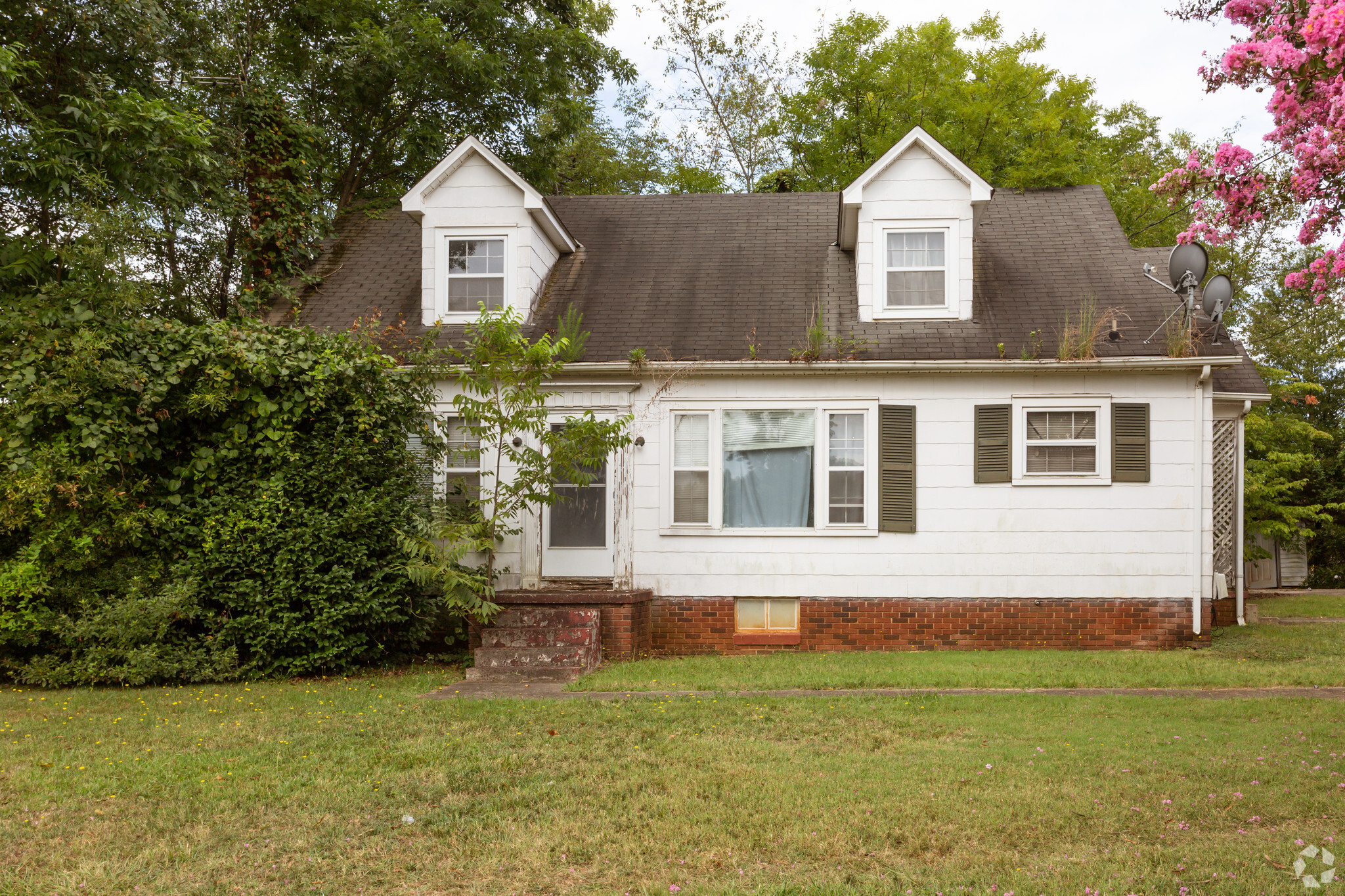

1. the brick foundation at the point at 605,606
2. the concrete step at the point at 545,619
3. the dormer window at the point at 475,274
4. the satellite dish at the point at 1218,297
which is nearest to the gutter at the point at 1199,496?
the satellite dish at the point at 1218,297

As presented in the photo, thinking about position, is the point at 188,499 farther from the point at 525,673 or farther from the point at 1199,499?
the point at 1199,499

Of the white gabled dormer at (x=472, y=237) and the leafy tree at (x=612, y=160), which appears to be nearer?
the white gabled dormer at (x=472, y=237)

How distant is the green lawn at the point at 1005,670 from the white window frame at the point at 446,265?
5.28 m

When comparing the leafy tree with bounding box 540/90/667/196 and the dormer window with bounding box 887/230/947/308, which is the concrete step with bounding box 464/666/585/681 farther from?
the leafy tree with bounding box 540/90/667/196

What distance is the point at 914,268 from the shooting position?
40.2 ft

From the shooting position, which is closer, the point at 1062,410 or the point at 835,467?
the point at 1062,410

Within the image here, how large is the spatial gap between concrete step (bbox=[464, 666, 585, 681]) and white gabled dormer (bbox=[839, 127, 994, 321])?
6070 mm

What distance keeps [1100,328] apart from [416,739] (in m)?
9.45

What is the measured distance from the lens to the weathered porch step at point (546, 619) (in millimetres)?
10391

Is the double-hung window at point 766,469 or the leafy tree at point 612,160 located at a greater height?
the leafy tree at point 612,160

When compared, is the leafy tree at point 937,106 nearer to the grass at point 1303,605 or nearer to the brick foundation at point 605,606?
the grass at point 1303,605

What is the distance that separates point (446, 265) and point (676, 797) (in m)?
9.13

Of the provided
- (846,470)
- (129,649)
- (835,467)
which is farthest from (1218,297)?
(129,649)

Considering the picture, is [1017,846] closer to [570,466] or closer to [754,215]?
[570,466]
